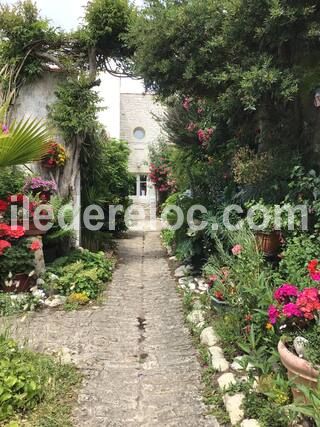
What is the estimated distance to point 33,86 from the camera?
7492 mm

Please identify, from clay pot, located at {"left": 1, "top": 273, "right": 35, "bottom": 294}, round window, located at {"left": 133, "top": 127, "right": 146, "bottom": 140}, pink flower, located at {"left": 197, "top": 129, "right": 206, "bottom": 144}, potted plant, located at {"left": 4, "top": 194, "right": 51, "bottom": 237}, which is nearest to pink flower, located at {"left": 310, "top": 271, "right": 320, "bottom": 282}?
clay pot, located at {"left": 1, "top": 273, "right": 35, "bottom": 294}

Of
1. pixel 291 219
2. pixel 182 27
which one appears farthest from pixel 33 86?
pixel 291 219

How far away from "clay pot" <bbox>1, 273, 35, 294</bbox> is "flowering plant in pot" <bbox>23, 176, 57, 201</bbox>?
1.41 meters

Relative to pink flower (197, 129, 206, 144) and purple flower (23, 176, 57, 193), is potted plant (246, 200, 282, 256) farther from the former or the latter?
purple flower (23, 176, 57, 193)

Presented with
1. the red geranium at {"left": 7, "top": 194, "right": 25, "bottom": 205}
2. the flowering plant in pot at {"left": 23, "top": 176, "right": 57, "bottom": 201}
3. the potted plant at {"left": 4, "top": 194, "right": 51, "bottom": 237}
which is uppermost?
the flowering plant in pot at {"left": 23, "top": 176, "right": 57, "bottom": 201}

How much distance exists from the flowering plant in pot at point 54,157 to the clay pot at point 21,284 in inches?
87.4

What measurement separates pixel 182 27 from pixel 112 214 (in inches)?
245

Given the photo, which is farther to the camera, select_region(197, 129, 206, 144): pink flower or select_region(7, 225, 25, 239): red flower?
select_region(197, 129, 206, 144): pink flower

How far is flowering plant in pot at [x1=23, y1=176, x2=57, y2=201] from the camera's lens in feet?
22.0

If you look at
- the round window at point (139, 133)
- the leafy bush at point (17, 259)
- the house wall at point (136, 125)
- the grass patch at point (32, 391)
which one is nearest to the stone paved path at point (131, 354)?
the grass patch at point (32, 391)

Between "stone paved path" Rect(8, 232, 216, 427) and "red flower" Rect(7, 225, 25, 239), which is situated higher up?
"red flower" Rect(7, 225, 25, 239)

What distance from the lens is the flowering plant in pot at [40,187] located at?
6699 mm

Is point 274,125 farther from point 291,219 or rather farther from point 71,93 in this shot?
point 71,93

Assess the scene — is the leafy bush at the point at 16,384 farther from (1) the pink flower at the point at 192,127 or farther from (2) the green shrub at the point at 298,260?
(1) the pink flower at the point at 192,127
